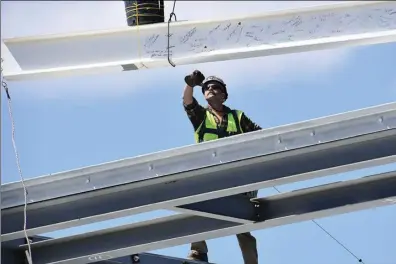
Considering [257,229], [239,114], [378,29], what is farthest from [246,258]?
[378,29]

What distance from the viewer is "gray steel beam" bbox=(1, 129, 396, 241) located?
6.40 meters

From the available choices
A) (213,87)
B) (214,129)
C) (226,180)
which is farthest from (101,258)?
(213,87)

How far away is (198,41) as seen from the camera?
721cm

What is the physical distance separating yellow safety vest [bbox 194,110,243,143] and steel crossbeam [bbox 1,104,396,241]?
107cm

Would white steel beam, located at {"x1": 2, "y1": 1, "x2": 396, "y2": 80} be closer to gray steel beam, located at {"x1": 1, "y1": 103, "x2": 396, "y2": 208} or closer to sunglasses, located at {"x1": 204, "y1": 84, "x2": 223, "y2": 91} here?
sunglasses, located at {"x1": 204, "y1": 84, "x2": 223, "y2": 91}

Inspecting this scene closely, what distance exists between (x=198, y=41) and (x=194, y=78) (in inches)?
16.3

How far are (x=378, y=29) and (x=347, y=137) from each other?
3.74 feet

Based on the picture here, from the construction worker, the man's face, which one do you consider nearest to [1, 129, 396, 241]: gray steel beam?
the construction worker

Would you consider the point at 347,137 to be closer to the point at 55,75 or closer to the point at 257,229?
the point at 257,229

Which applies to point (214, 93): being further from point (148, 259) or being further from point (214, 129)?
point (148, 259)

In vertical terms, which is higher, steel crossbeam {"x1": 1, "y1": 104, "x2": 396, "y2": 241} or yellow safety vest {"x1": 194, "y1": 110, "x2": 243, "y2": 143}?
yellow safety vest {"x1": 194, "y1": 110, "x2": 243, "y2": 143}

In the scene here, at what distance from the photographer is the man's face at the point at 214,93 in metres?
7.71

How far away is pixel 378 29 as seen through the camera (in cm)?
710

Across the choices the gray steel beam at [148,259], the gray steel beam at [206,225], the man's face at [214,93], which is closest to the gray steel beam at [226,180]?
the gray steel beam at [206,225]
